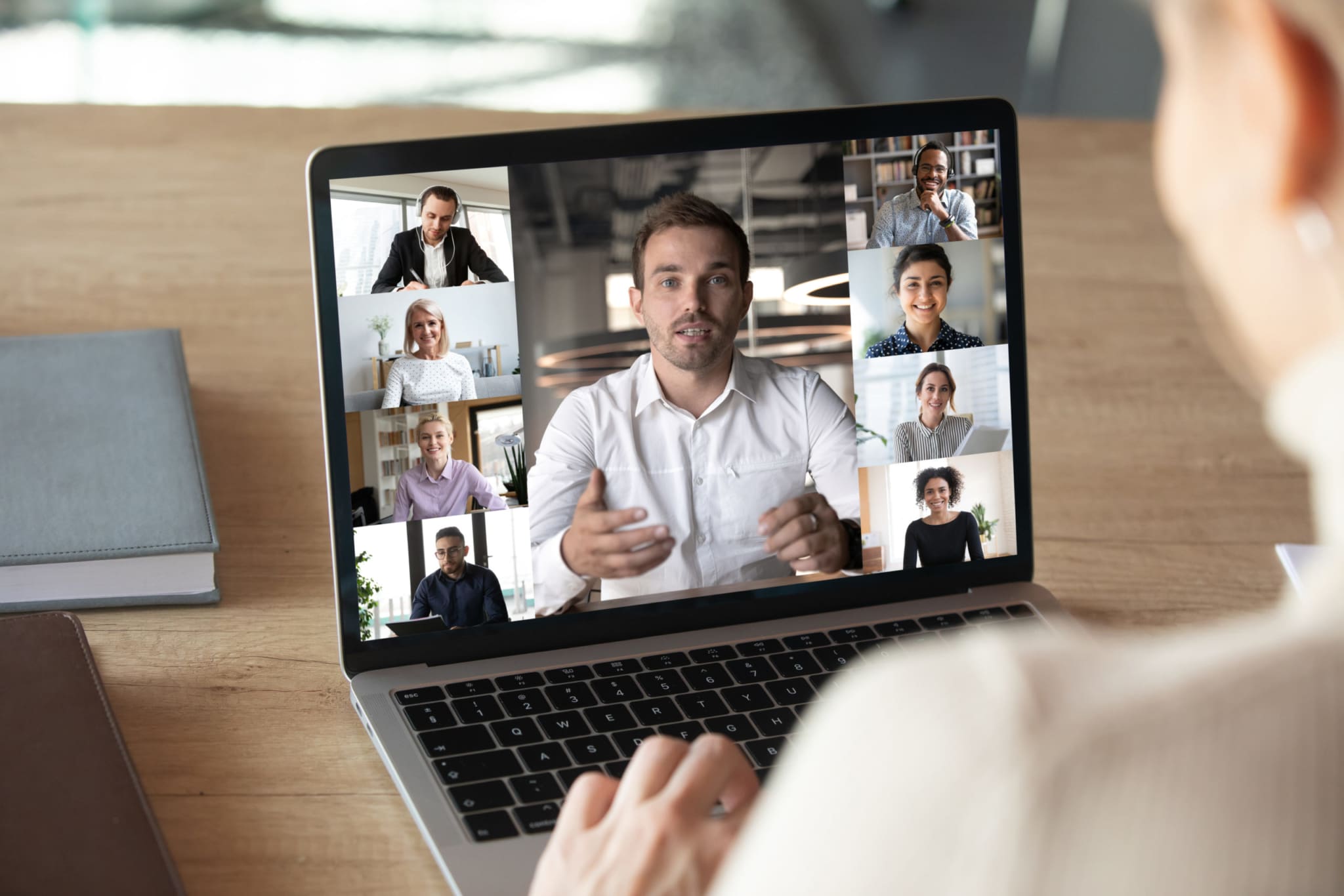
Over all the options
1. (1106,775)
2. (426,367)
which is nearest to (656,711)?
(426,367)

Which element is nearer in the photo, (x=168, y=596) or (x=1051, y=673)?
(x=1051, y=673)

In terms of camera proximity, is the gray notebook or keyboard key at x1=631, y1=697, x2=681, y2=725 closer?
keyboard key at x1=631, y1=697, x2=681, y2=725

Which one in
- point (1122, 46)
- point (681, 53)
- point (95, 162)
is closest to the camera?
point (95, 162)

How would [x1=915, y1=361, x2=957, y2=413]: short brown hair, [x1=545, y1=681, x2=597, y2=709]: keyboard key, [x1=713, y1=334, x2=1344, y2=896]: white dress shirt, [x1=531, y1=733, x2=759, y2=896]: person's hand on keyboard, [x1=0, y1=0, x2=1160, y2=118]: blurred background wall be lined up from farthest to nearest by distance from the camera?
[x1=0, y1=0, x2=1160, y2=118]: blurred background wall, [x1=915, y1=361, x2=957, y2=413]: short brown hair, [x1=545, y1=681, x2=597, y2=709]: keyboard key, [x1=531, y1=733, x2=759, y2=896]: person's hand on keyboard, [x1=713, y1=334, x2=1344, y2=896]: white dress shirt

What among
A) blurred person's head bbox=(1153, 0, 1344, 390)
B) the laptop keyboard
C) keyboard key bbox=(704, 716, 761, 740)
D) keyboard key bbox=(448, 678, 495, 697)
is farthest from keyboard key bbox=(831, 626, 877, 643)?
blurred person's head bbox=(1153, 0, 1344, 390)

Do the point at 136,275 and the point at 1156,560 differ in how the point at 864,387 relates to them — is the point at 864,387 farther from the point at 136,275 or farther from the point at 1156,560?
the point at 136,275

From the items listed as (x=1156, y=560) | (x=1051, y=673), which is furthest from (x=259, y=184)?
(x=1051, y=673)

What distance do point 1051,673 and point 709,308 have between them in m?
0.51

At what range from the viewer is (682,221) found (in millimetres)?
→ 728

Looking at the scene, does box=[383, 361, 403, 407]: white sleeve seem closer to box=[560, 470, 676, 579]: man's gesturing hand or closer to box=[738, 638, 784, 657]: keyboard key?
box=[560, 470, 676, 579]: man's gesturing hand

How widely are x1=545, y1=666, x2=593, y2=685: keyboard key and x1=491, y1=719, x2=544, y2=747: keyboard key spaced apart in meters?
0.04

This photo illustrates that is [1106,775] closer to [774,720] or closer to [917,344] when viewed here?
[774,720]

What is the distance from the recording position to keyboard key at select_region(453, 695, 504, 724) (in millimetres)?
648

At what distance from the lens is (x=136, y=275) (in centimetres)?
107
